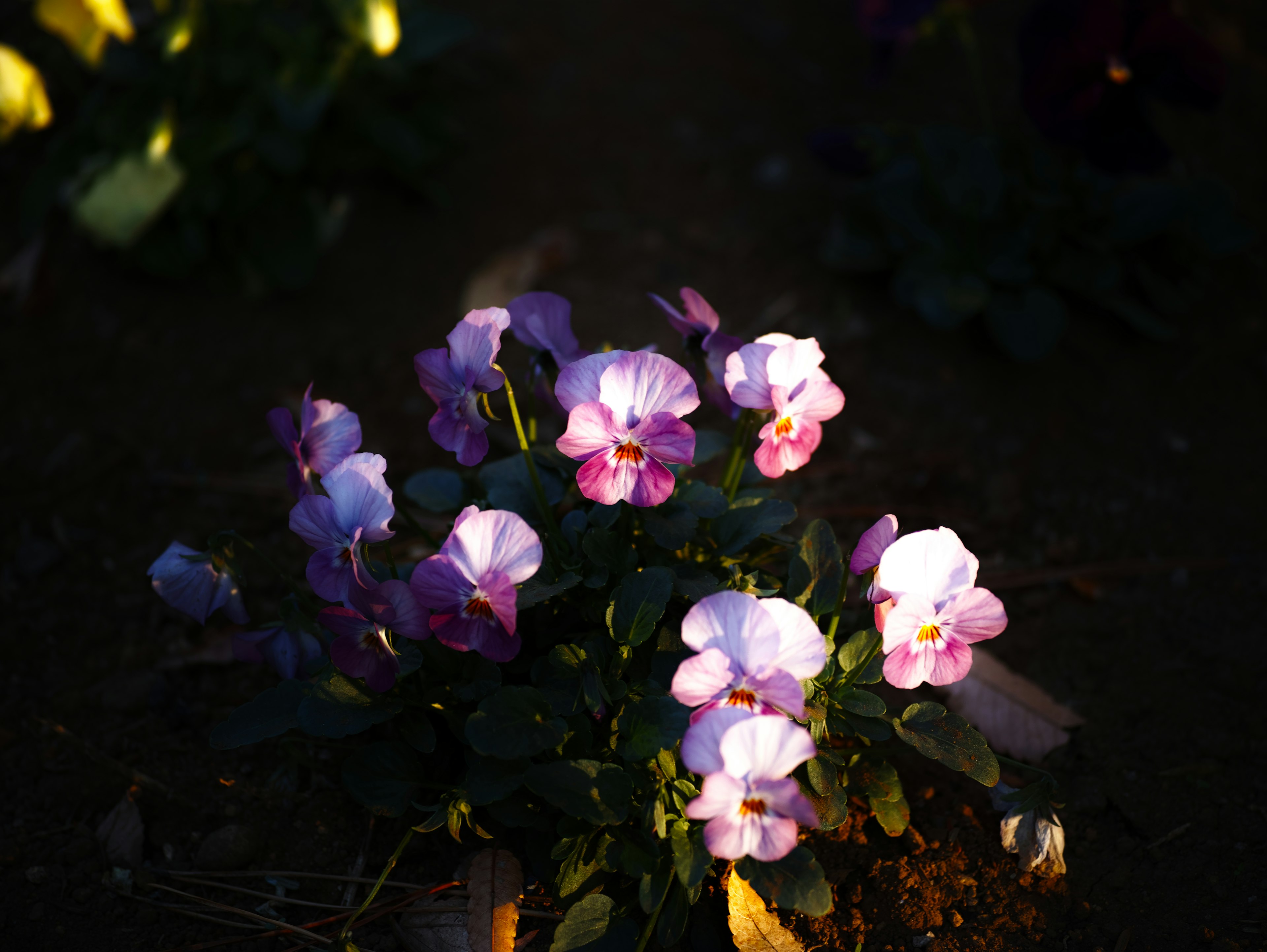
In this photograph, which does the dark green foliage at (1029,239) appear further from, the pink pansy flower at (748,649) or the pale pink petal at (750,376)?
the pink pansy flower at (748,649)

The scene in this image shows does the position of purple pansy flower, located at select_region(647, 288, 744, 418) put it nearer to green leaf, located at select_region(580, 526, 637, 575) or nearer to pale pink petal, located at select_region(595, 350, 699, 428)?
pale pink petal, located at select_region(595, 350, 699, 428)

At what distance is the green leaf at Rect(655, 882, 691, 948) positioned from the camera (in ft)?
4.25

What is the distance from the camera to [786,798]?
3.50 ft

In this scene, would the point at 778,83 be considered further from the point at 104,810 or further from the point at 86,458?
the point at 104,810

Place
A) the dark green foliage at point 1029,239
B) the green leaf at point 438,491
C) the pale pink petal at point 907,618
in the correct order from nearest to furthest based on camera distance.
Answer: the pale pink petal at point 907,618
the green leaf at point 438,491
the dark green foliage at point 1029,239

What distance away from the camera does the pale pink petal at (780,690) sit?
3.57 feet

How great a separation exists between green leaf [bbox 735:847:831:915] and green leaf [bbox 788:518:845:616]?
1.23ft

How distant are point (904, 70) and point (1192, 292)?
135 cm

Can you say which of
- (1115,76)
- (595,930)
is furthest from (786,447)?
(1115,76)

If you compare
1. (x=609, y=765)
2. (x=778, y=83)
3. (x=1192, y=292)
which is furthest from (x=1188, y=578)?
(x=778, y=83)

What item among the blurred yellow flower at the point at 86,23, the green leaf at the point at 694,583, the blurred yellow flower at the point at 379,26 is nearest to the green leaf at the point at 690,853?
the green leaf at the point at 694,583

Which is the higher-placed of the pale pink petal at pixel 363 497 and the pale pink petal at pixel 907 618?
the pale pink petal at pixel 363 497

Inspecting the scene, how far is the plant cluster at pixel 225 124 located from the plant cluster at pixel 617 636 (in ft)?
5.33

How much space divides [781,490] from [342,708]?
1.22 metres
